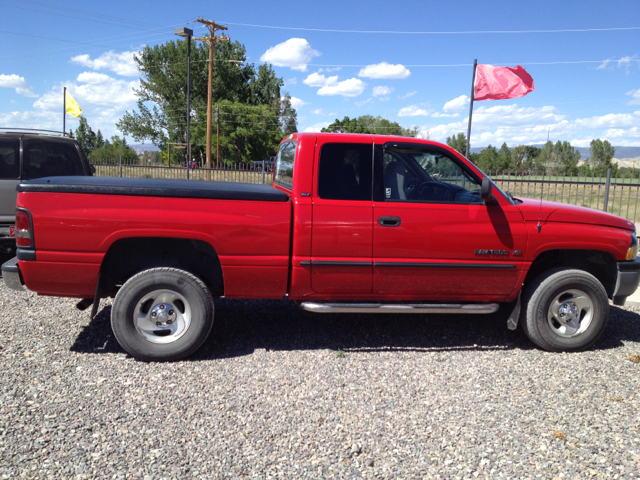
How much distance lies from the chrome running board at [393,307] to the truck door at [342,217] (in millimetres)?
145

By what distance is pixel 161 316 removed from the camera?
418cm

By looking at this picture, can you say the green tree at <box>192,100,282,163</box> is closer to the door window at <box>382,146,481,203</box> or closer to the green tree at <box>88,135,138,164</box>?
the green tree at <box>88,135,138,164</box>

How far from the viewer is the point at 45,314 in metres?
5.37

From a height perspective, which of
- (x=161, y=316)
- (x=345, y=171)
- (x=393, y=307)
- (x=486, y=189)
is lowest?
(x=161, y=316)

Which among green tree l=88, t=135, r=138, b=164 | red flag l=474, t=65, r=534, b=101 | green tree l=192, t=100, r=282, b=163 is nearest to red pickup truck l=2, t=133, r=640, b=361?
red flag l=474, t=65, r=534, b=101

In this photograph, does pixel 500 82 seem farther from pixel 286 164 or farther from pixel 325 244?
pixel 325 244

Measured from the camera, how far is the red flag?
1170cm

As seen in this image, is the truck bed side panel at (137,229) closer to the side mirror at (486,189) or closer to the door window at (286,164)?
the door window at (286,164)

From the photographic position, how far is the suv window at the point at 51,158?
7.18 meters

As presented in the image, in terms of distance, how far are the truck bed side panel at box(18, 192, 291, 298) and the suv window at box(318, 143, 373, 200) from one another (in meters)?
0.42

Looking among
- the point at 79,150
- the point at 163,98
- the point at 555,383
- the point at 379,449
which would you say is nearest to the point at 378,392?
the point at 379,449

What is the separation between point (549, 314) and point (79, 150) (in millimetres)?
6700

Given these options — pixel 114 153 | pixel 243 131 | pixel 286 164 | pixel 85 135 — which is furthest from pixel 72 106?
pixel 85 135

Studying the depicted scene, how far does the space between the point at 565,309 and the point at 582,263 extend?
0.62 meters
